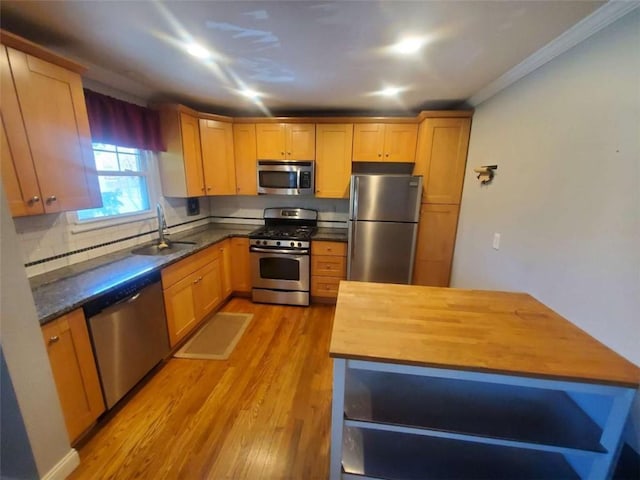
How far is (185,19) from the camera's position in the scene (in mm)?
1325

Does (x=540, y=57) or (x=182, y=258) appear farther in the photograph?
(x=182, y=258)

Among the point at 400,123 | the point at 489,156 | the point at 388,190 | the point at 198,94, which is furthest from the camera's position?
the point at 400,123

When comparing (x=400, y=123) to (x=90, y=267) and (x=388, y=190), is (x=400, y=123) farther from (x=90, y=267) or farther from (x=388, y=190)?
(x=90, y=267)

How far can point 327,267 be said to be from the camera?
3.22 metres

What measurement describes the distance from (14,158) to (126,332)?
3.88 feet

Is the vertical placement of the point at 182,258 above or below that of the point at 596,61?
below

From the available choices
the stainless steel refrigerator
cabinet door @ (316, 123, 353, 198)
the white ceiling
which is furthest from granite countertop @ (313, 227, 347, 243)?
the white ceiling

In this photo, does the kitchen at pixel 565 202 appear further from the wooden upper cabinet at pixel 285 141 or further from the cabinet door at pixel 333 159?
the wooden upper cabinet at pixel 285 141

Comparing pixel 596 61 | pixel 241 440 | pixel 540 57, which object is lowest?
pixel 241 440

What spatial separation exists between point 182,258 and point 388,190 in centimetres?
220

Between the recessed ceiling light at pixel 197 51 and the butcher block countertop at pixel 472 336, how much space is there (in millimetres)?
1825

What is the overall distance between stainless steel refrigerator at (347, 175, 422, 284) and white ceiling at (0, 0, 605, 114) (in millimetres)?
933

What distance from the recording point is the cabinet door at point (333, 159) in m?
3.13

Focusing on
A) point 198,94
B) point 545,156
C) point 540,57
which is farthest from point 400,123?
point 198,94
